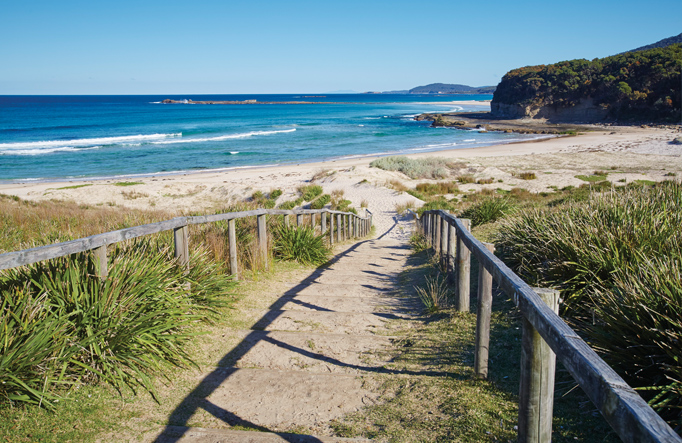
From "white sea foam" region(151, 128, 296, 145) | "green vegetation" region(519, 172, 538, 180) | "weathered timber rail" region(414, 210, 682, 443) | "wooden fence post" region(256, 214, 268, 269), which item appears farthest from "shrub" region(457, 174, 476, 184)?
"white sea foam" region(151, 128, 296, 145)

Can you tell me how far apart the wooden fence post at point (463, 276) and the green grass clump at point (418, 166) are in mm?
27303

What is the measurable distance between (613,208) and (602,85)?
8256cm

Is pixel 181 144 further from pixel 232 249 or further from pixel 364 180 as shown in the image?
pixel 232 249

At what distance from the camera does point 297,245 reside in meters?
9.43

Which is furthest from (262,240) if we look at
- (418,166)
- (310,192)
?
(418,166)

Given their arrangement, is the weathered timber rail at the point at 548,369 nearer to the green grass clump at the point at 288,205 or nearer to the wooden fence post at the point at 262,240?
the wooden fence post at the point at 262,240

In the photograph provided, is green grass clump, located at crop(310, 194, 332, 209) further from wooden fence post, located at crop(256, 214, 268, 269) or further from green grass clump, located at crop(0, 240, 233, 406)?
green grass clump, located at crop(0, 240, 233, 406)

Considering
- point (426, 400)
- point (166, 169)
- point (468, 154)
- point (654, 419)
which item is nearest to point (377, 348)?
point (426, 400)

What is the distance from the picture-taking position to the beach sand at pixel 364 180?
24.7m

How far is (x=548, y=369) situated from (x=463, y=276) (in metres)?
2.93

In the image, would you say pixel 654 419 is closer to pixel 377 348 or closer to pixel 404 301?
pixel 377 348

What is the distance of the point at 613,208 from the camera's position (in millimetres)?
6391

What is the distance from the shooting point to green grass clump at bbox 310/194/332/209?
23366 mm

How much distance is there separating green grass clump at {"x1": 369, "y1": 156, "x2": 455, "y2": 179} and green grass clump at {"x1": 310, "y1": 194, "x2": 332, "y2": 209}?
9815 mm
